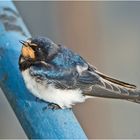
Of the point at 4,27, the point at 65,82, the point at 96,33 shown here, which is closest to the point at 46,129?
the point at 65,82

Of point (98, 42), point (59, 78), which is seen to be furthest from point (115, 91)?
point (98, 42)

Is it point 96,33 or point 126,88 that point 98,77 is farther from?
point 96,33

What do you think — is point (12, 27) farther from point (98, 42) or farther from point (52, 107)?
point (98, 42)

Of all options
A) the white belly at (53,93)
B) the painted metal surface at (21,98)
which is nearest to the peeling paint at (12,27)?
the painted metal surface at (21,98)

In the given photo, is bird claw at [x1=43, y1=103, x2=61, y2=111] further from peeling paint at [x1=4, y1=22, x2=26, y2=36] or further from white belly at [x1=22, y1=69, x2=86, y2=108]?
peeling paint at [x1=4, y1=22, x2=26, y2=36]

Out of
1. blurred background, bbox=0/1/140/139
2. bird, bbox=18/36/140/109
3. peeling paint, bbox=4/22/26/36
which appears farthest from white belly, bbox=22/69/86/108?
blurred background, bbox=0/1/140/139
